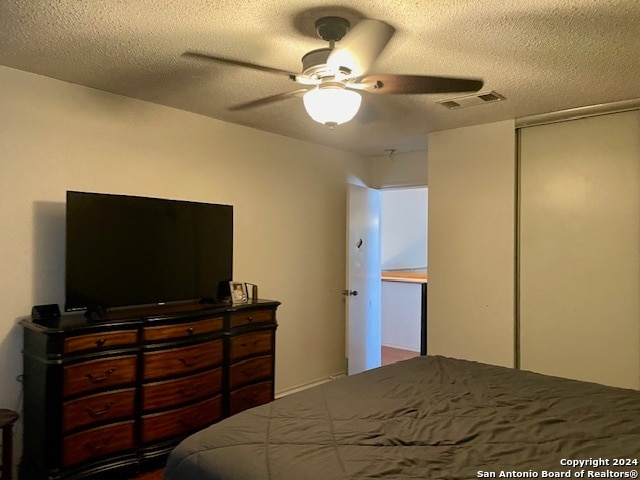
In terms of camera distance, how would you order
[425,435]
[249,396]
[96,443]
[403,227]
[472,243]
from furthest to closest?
[403,227] < [472,243] < [249,396] < [96,443] < [425,435]

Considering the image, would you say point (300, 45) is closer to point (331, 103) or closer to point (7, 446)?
point (331, 103)

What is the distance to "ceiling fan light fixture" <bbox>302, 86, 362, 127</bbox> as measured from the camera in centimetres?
203

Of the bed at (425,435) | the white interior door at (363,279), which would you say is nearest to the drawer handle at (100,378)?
the bed at (425,435)

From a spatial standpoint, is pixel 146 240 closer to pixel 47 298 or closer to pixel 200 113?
pixel 47 298

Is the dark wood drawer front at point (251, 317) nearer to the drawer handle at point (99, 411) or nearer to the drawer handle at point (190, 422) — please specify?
the drawer handle at point (190, 422)

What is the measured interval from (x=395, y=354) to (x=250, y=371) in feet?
11.3

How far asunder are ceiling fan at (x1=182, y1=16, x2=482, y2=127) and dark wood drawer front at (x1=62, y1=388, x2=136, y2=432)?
1.93m

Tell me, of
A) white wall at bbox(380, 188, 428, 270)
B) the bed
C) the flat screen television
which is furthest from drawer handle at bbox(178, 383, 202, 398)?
white wall at bbox(380, 188, 428, 270)

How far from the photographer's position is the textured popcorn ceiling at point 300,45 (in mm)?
2004

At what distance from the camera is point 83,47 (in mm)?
2434

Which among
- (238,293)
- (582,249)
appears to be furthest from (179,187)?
(582,249)

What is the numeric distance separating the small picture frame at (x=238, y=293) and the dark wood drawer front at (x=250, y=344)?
285mm

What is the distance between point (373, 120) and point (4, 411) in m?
3.08

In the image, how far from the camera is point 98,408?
2643mm
